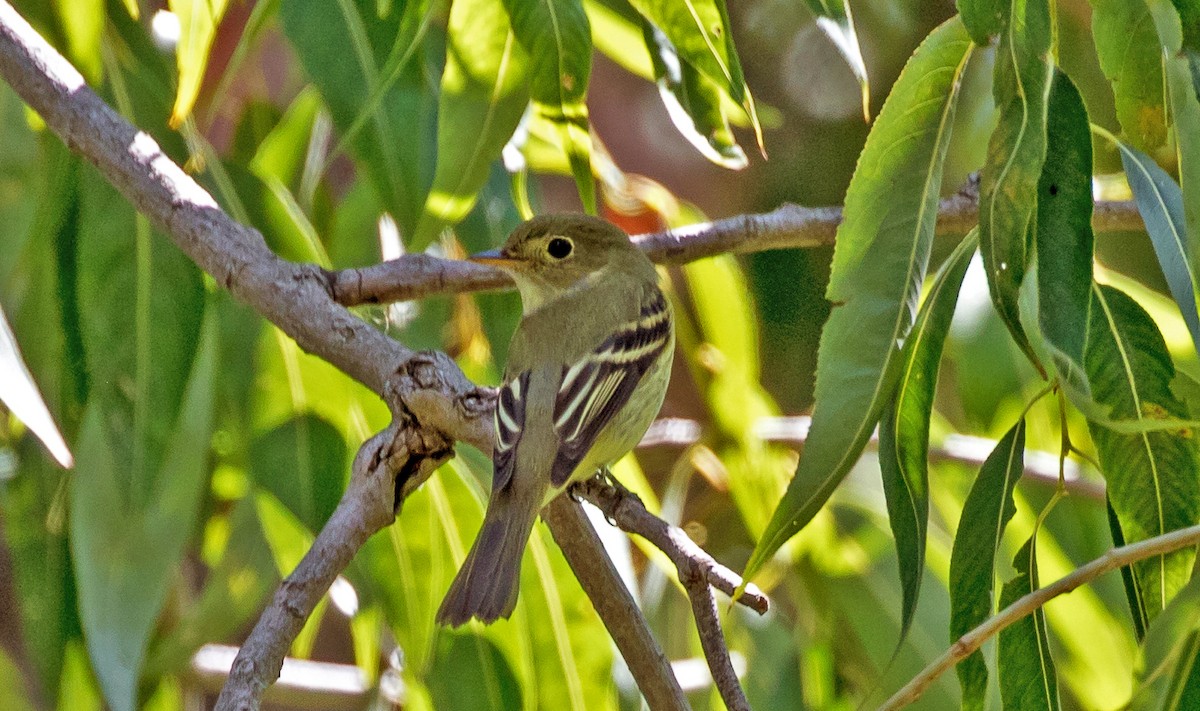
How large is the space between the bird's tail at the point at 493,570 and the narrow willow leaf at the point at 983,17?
940mm

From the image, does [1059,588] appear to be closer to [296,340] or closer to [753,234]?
[753,234]

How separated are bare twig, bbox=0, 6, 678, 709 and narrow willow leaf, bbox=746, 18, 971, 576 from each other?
30 centimetres

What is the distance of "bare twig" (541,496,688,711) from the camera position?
157 cm

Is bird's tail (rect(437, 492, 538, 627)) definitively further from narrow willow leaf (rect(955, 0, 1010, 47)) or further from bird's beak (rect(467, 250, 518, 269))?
narrow willow leaf (rect(955, 0, 1010, 47))

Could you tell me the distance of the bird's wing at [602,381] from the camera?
2211mm

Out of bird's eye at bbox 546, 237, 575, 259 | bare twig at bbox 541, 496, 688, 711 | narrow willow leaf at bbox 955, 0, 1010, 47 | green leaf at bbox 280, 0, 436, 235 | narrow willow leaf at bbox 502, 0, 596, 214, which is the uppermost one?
bird's eye at bbox 546, 237, 575, 259

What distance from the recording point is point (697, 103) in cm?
230

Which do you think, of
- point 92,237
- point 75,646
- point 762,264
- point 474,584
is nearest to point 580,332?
point 474,584

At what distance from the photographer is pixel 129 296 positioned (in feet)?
7.96

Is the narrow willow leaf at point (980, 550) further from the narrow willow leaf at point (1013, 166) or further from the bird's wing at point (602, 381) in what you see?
the bird's wing at point (602, 381)

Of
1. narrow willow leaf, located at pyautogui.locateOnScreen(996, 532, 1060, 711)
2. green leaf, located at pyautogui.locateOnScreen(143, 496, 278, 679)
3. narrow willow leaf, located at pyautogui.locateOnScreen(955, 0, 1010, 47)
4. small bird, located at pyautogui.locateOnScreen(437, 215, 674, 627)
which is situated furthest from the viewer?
green leaf, located at pyautogui.locateOnScreen(143, 496, 278, 679)

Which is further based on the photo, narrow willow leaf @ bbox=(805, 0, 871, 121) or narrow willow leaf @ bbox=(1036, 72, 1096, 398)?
narrow willow leaf @ bbox=(805, 0, 871, 121)

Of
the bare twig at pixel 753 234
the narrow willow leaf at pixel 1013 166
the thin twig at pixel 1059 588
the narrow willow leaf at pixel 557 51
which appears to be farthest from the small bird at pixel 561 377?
the narrow willow leaf at pixel 1013 166

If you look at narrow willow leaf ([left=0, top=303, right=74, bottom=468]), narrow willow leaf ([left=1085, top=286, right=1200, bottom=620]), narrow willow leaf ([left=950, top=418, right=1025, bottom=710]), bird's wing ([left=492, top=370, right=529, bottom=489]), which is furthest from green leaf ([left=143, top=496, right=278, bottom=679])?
narrow willow leaf ([left=1085, top=286, right=1200, bottom=620])
